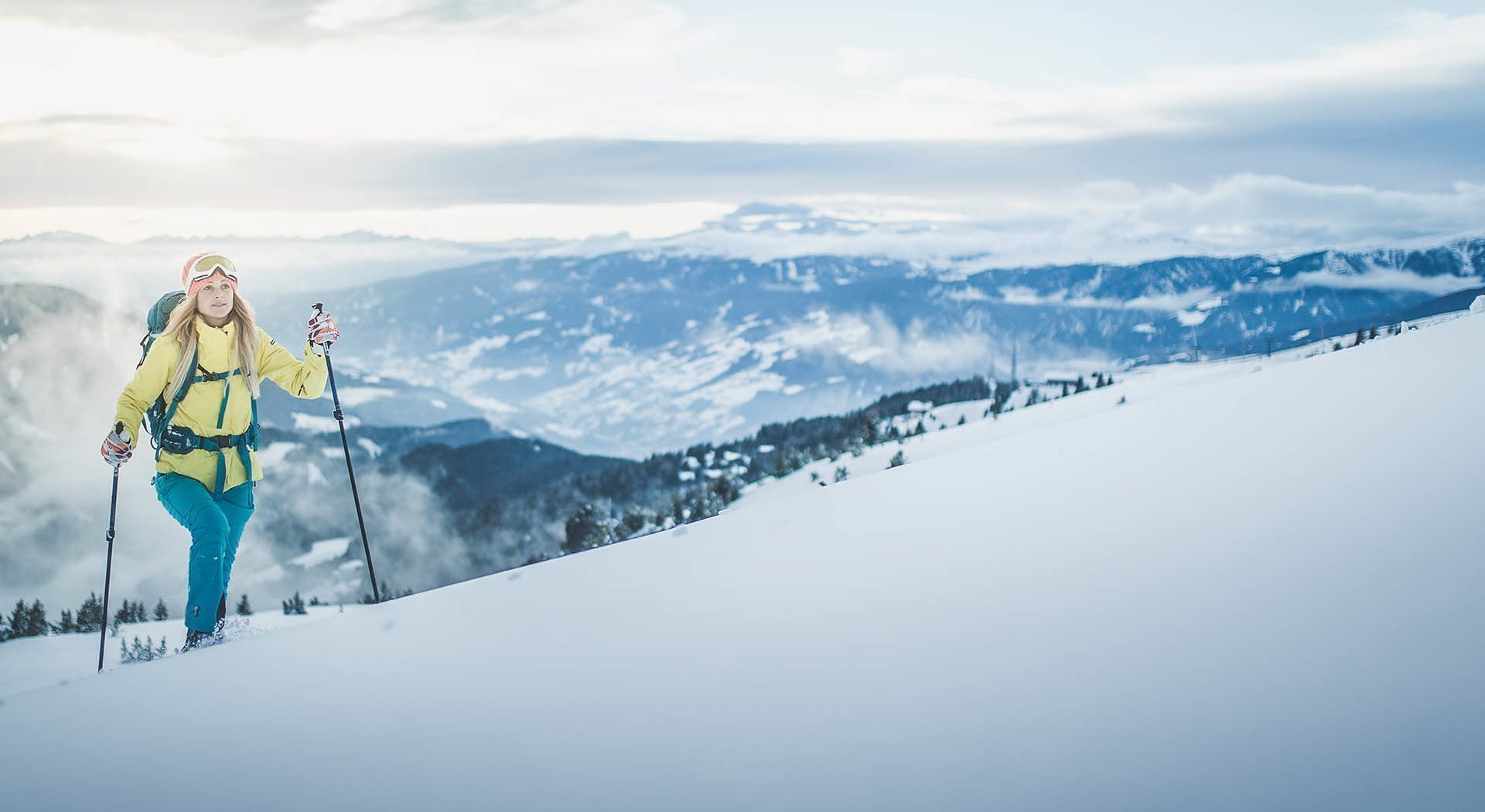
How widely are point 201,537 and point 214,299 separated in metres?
1.46

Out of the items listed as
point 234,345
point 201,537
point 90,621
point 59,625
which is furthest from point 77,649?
point 59,625

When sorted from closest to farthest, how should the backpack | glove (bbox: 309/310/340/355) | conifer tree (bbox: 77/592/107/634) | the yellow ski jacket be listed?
the yellow ski jacket < the backpack < glove (bbox: 309/310/340/355) < conifer tree (bbox: 77/592/107/634)

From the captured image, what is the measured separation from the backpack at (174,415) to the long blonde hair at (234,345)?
42 millimetres

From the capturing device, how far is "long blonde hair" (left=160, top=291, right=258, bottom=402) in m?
6.07

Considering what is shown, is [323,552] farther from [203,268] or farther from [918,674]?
[918,674]

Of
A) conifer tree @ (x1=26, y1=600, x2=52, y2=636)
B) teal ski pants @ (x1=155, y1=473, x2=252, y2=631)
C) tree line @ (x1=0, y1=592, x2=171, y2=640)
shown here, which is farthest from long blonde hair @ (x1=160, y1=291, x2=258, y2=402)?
conifer tree @ (x1=26, y1=600, x2=52, y2=636)

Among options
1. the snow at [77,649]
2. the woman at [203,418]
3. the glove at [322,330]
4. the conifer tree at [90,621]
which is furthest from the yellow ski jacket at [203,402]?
the conifer tree at [90,621]

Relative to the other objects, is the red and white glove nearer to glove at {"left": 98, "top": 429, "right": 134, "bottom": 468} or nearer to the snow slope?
glove at {"left": 98, "top": 429, "right": 134, "bottom": 468}

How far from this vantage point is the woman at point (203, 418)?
607 centimetres

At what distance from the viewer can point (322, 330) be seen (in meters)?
6.78

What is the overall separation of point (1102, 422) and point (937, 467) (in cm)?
164

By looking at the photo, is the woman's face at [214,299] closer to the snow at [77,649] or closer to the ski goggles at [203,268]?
the ski goggles at [203,268]

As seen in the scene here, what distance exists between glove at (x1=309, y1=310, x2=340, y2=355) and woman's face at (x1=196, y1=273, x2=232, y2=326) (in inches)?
25.0

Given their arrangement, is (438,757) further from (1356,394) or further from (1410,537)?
(1356,394)
